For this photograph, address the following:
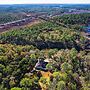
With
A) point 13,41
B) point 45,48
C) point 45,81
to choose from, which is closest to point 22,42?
point 13,41

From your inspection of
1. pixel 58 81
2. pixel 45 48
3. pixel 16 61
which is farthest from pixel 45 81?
pixel 45 48

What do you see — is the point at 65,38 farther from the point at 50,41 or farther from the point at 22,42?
the point at 22,42

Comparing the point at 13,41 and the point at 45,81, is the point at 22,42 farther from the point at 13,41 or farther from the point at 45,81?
the point at 45,81

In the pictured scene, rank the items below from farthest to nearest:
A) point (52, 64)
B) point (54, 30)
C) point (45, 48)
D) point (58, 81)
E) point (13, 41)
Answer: point (54, 30) → point (13, 41) → point (45, 48) → point (52, 64) → point (58, 81)

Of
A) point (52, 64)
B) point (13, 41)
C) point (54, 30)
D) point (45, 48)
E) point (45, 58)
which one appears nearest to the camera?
point (52, 64)

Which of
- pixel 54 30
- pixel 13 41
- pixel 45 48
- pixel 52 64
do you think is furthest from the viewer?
pixel 54 30

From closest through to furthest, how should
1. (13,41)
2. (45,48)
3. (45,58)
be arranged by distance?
(45,58), (45,48), (13,41)

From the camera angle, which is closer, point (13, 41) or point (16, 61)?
point (16, 61)

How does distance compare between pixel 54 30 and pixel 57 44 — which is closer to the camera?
pixel 57 44
